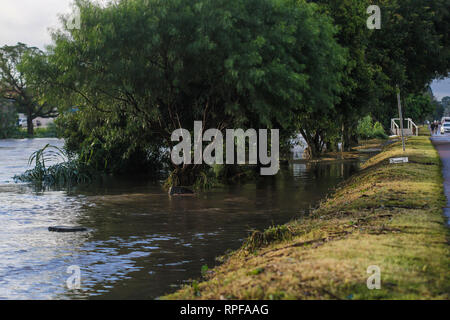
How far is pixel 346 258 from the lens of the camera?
366 inches

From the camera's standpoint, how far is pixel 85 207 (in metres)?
21.8

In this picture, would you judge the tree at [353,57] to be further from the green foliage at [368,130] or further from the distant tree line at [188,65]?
the green foliage at [368,130]

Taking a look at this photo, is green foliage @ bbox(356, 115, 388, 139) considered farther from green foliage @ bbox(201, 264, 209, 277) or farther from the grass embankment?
green foliage @ bbox(201, 264, 209, 277)

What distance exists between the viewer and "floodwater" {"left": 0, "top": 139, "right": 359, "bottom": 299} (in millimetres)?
11055

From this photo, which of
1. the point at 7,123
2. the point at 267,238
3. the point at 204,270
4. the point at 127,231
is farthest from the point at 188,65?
the point at 7,123

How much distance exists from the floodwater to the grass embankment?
4.01 feet

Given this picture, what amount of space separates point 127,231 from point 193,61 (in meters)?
7.87

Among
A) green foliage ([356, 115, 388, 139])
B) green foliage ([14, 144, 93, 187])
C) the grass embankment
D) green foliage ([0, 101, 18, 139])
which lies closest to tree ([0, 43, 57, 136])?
green foliage ([0, 101, 18, 139])

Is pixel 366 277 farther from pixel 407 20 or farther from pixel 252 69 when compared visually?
pixel 407 20

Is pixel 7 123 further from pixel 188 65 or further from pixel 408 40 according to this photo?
pixel 188 65

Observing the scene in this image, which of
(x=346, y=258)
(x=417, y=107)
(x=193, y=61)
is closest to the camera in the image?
(x=346, y=258)
